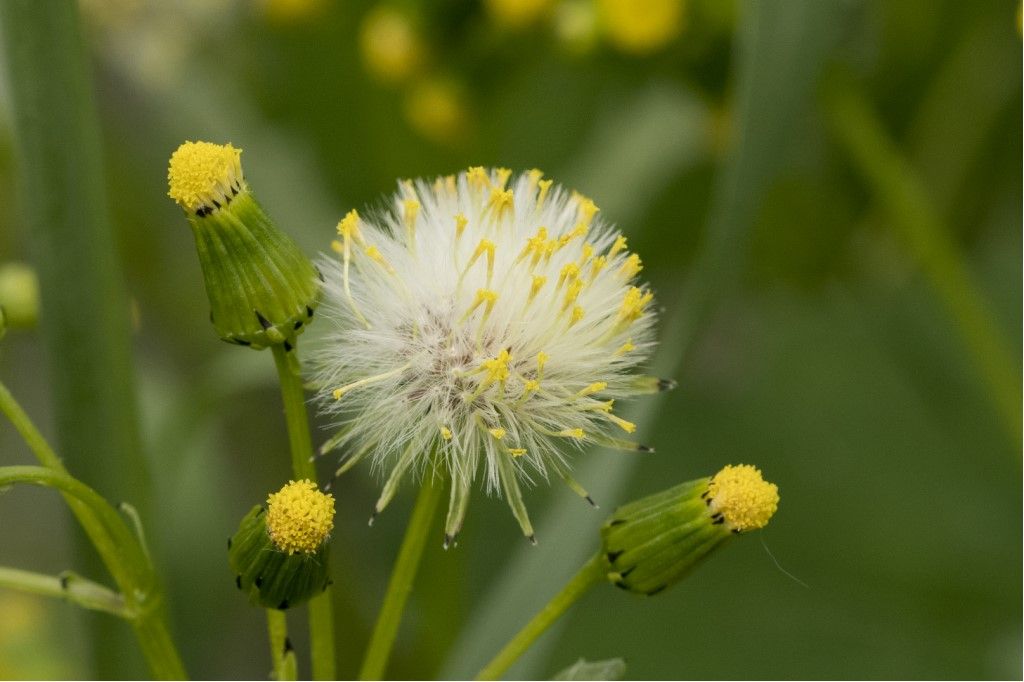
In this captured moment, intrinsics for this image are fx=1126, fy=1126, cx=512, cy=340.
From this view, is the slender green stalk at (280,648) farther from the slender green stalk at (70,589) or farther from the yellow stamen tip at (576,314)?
the yellow stamen tip at (576,314)

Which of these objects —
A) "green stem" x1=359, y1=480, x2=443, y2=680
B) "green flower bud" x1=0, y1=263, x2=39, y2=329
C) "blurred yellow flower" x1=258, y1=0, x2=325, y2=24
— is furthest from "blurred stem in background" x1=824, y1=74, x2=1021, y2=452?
"green flower bud" x1=0, y1=263, x2=39, y2=329

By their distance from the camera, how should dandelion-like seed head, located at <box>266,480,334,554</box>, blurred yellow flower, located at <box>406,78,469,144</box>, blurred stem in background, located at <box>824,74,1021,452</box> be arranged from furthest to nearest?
blurred yellow flower, located at <box>406,78,469,144</box>
blurred stem in background, located at <box>824,74,1021,452</box>
dandelion-like seed head, located at <box>266,480,334,554</box>

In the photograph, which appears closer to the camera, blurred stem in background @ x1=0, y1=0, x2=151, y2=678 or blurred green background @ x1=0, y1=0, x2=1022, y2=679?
blurred stem in background @ x1=0, y1=0, x2=151, y2=678

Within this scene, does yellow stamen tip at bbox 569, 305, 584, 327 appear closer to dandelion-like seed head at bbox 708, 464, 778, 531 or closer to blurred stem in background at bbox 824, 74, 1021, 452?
dandelion-like seed head at bbox 708, 464, 778, 531

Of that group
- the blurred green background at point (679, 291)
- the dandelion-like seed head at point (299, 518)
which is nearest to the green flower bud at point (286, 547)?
the dandelion-like seed head at point (299, 518)

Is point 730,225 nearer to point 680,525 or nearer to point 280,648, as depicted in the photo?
point 680,525

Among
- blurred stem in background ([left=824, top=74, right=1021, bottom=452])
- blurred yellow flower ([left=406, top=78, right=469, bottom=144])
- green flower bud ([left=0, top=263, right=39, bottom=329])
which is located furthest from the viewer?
blurred yellow flower ([left=406, top=78, right=469, bottom=144])

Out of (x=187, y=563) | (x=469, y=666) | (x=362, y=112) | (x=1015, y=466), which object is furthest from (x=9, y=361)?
(x=1015, y=466)
